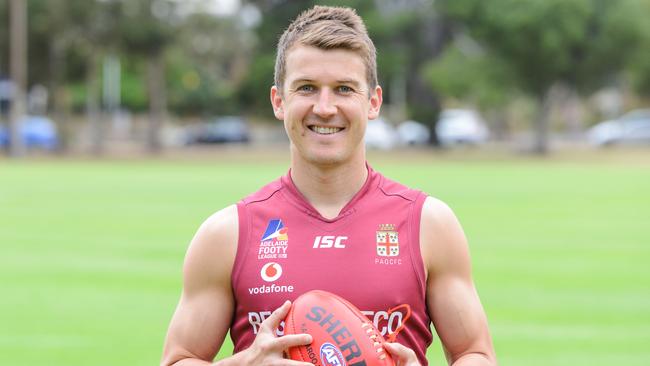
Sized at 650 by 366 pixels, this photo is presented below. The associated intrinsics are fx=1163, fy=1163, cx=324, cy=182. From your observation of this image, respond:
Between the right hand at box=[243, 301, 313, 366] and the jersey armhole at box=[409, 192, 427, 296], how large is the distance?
495 mm

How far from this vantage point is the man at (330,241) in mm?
4082

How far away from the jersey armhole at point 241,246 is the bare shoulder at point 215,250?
12 mm

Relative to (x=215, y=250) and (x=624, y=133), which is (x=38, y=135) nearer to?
(x=624, y=133)

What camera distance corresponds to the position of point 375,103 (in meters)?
4.35

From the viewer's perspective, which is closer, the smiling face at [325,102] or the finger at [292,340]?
the finger at [292,340]

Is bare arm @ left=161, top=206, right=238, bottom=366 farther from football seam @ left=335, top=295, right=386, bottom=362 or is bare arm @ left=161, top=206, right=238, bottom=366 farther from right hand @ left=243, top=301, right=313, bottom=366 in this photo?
football seam @ left=335, top=295, right=386, bottom=362

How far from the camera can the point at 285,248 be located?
4.12 meters

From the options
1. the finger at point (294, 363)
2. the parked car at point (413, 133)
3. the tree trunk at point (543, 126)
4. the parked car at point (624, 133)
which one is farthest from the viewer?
the parked car at point (624, 133)

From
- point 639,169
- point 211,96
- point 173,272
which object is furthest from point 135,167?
point 211,96

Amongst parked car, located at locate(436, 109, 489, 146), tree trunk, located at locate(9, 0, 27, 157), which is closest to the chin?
tree trunk, located at locate(9, 0, 27, 157)

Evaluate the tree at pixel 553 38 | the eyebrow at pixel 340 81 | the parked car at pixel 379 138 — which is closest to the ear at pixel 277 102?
the eyebrow at pixel 340 81

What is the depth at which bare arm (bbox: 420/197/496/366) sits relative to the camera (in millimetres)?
4145

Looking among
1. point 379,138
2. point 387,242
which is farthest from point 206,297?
point 379,138

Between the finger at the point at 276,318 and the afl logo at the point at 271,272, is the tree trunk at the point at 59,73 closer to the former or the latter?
the afl logo at the point at 271,272
